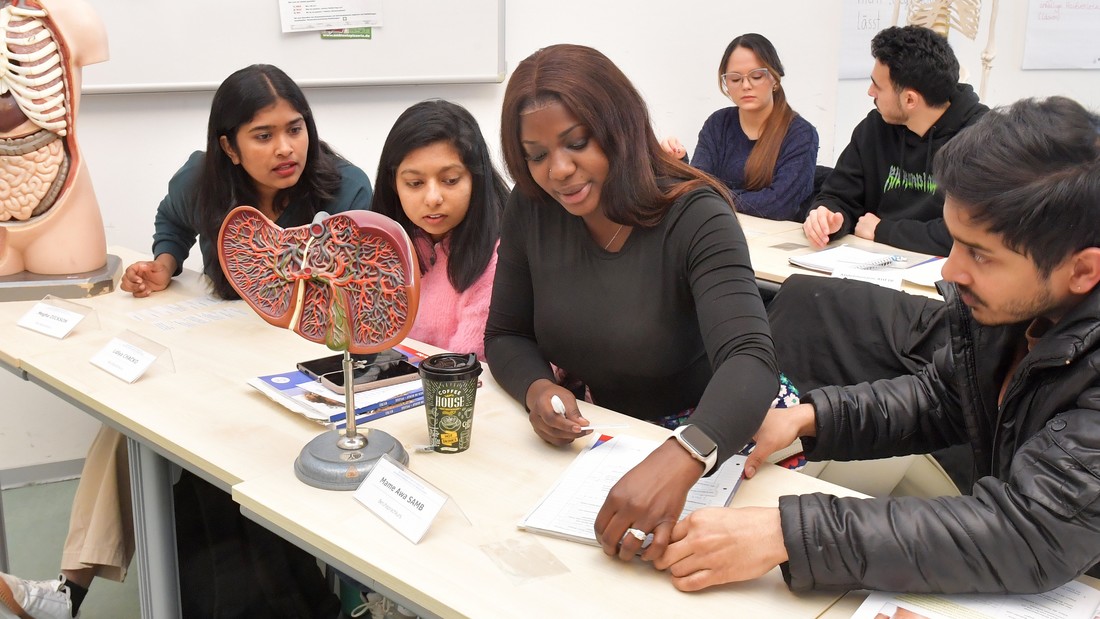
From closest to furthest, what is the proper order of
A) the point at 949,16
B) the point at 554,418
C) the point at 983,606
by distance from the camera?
1. the point at 983,606
2. the point at 554,418
3. the point at 949,16

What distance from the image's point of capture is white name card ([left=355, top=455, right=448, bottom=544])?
1.10 metres

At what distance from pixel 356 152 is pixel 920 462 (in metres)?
2.21

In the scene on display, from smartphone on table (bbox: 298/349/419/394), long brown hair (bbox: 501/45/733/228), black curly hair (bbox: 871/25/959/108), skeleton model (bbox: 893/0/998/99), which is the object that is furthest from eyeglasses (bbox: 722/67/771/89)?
smartphone on table (bbox: 298/349/419/394)

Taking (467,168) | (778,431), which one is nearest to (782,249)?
(467,168)

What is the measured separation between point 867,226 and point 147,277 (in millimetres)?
2114

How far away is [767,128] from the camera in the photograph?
141 inches

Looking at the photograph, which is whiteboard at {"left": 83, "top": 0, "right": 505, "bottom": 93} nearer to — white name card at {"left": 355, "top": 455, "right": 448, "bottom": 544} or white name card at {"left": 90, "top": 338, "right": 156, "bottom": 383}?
white name card at {"left": 90, "top": 338, "right": 156, "bottom": 383}

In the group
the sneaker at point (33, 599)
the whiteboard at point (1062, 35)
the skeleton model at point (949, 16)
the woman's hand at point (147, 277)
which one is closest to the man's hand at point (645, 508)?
the sneaker at point (33, 599)

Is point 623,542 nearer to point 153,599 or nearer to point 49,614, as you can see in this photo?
point 153,599

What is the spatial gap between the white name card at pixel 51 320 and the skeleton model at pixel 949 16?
11.7 ft

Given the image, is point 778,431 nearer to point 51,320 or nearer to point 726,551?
point 726,551

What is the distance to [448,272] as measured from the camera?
1.91 meters

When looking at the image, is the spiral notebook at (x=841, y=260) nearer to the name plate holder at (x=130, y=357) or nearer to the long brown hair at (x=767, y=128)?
the long brown hair at (x=767, y=128)

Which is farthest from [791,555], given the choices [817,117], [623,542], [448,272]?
[817,117]
